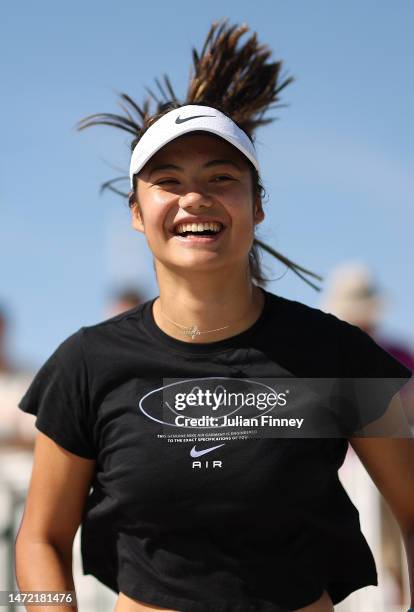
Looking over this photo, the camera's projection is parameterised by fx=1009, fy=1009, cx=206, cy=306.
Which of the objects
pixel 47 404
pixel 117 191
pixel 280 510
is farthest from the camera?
pixel 117 191

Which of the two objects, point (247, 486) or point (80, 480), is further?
point (80, 480)

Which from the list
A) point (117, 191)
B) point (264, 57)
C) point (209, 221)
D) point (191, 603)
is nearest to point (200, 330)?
point (209, 221)

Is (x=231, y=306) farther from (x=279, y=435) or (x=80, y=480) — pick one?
(x=80, y=480)

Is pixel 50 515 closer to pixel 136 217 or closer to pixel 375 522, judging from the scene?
pixel 136 217

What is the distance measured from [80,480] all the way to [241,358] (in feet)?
1.82

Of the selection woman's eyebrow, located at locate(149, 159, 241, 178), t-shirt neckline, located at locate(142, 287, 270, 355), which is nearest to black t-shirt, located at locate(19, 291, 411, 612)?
t-shirt neckline, located at locate(142, 287, 270, 355)

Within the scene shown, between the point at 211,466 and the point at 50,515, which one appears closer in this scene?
the point at 211,466

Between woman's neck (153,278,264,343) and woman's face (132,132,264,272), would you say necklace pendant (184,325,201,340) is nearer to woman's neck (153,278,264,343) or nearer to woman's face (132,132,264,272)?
woman's neck (153,278,264,343)

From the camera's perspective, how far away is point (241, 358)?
269cm

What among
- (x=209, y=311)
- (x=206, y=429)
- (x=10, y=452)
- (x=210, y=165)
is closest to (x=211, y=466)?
(x=206, y=429)

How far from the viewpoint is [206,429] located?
2682mm

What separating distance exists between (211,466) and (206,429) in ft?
0.45

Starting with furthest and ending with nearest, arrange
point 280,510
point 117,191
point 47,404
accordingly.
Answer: point 117,191
point 47,404
point 280,510

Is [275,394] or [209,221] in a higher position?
[209,221]
